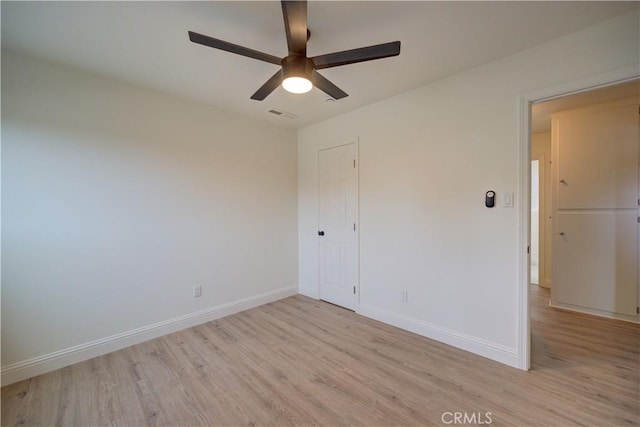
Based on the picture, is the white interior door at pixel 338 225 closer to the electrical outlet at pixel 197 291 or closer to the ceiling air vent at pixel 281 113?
the ceiling air vent at pixel 281 113

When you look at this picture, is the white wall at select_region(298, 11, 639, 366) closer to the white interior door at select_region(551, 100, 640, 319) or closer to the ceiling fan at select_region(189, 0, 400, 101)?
the ceiling fan at select_region(189, 0, 400, 101)

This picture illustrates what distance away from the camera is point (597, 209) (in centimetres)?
317

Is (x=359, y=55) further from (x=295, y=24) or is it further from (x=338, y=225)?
(x=338, y=225)

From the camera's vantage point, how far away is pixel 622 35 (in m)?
1.75

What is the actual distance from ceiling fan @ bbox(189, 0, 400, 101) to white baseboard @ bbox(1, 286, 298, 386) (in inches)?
105

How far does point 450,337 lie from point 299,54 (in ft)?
9.05

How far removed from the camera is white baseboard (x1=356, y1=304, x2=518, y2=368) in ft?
7.25

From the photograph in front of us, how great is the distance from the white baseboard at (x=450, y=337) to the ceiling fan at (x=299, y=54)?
245 centimetres

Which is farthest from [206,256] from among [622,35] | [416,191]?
[622,35]

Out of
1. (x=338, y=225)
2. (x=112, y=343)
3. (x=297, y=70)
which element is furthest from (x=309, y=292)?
(x=297, y=70)

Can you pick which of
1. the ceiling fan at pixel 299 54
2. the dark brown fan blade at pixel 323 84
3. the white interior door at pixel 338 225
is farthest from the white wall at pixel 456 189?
the ceiling fan at pixel 299 54

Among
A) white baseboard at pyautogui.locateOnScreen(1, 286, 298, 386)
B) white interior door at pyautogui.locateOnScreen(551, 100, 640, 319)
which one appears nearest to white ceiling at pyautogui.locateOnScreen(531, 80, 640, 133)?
white interior door at pyautogui.locateOnScreen(551, 100, 640, 319)

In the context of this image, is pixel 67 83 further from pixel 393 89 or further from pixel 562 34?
pixel 562 34

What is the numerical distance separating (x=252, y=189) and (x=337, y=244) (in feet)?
4.57
